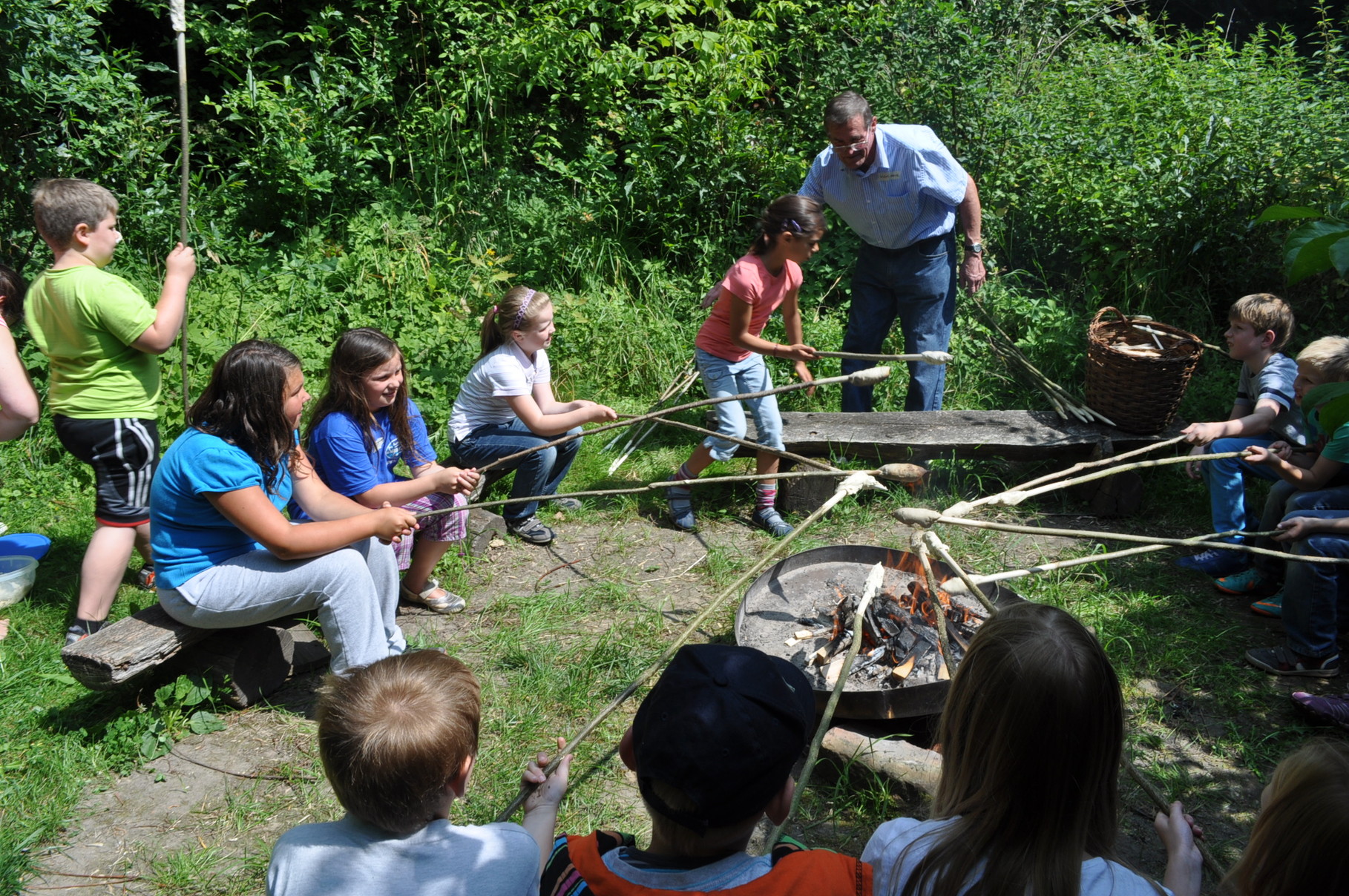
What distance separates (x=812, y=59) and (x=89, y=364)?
6413 millimetres

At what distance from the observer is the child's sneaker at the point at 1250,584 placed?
14.6ft

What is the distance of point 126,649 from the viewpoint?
130 inches

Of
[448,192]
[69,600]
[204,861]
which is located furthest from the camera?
[448,192]

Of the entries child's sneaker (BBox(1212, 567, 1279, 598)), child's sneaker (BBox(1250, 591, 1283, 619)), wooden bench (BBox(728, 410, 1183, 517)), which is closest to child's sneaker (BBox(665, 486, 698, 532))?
wooden bench (BBox(728, 410, 1183, 517))

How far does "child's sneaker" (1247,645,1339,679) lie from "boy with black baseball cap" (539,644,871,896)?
3.06 metres

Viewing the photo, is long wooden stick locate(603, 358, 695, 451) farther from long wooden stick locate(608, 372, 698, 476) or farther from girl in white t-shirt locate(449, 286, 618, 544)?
girl in white t-shirt locate(449, 286, 618, 544)

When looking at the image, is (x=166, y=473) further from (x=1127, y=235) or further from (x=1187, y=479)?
(x=1127, y=235)

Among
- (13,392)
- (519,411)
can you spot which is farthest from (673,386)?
(13,392)

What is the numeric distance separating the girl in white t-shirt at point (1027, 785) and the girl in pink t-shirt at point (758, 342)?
3172mm

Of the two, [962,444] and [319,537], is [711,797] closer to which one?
[319,537]

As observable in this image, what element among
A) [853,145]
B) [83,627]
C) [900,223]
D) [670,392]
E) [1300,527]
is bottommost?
[83,627]

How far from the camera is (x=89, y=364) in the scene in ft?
13.1

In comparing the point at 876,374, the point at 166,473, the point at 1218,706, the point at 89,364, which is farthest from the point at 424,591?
the point at 1218,706

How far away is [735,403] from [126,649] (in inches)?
122
